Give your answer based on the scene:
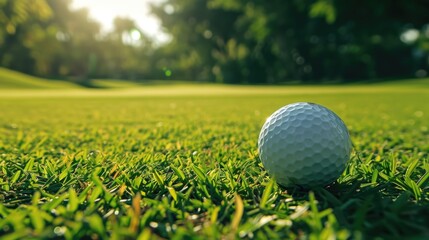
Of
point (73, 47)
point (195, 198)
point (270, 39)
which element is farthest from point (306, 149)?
point (73, 47)

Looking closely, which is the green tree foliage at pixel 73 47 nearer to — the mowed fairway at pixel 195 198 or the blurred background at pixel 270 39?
the blurred background at pixel 270 39

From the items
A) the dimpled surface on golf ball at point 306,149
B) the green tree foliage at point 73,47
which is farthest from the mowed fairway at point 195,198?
the green tree foliage at point 73,47

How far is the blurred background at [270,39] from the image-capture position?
21000 millimetres

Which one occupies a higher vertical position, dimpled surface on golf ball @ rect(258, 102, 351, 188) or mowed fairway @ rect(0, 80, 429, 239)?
dimpled surface on golf ball @ rect(258, 102, 351, 188)

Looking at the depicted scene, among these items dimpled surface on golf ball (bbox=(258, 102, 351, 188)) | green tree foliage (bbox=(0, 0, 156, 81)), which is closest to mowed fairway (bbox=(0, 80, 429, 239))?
dimpled surface on golf ball (bbox=(258, 102, 351, 188))

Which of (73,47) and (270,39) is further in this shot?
(73,47)

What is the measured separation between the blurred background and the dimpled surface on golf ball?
17778mm

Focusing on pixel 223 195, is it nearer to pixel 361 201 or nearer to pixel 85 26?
pixel 361 201

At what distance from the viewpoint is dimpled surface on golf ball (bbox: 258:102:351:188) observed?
5.37ft

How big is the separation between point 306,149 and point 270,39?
34.3 m

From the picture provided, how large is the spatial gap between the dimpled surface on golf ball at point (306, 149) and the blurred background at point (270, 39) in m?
17.8

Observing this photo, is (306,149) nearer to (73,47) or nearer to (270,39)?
(270,39)

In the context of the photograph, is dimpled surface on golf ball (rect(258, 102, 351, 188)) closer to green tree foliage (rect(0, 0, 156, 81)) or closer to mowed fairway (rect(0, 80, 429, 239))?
mowed fairway (rect(0, 80, 429, 239))

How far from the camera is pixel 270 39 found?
3478 centimetres
